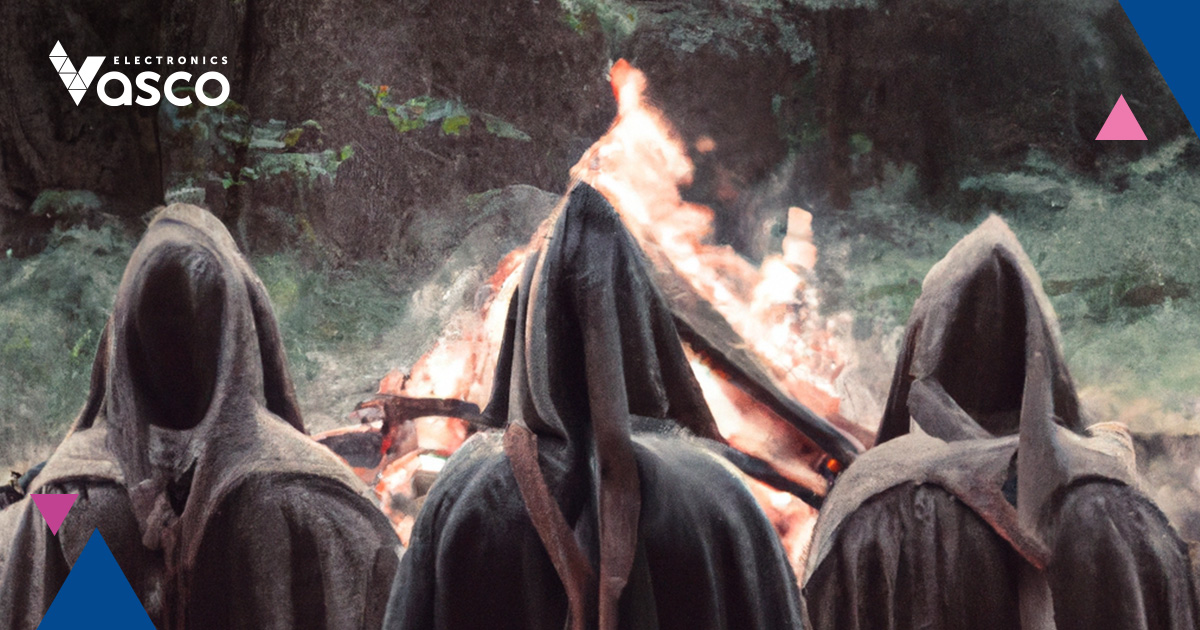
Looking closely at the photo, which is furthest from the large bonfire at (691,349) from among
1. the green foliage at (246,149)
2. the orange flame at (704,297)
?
the green foliage at (246,149)

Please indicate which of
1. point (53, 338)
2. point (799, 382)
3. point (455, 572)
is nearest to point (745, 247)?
point (799, 382)

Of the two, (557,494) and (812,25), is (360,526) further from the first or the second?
(812,25)

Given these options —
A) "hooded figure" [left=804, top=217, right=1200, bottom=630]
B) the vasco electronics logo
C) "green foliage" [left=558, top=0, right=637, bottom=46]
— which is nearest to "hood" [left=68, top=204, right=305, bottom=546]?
the vasco electronics logo

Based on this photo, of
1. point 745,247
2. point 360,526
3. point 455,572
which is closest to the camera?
point 455,572

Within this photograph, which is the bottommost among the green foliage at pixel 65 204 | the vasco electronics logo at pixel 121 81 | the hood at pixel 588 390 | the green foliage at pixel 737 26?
the hood at pixel 588 390

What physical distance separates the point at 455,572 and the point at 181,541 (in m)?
1.30

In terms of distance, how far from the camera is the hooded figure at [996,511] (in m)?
4.55

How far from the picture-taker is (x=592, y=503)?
4.08 metres

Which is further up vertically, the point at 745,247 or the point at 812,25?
the point at 812,25

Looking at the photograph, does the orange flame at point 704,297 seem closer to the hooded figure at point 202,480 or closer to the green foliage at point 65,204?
the hooded figure at point 202,480

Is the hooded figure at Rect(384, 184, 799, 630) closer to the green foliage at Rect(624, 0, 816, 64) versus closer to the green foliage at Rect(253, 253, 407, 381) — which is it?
the green foliage at Rect(253, 253, 407, 381)

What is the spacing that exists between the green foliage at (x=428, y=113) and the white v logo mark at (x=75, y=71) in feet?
3.45

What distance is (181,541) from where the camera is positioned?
4.79m

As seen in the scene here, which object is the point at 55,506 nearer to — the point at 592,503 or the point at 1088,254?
the point at 592,503
